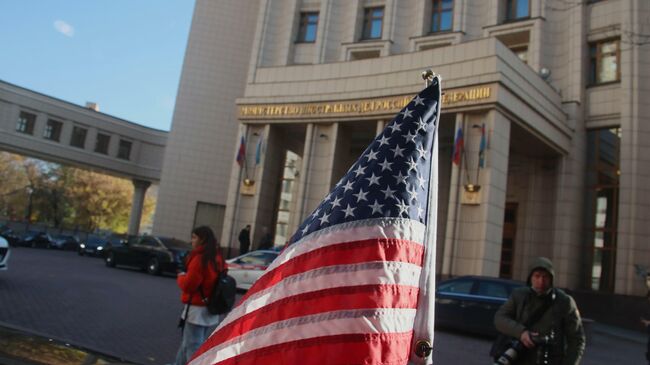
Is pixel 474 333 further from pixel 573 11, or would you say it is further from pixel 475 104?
pixel 573 11

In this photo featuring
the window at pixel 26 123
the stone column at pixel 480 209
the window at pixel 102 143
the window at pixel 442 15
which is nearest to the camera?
the stone column at pixel 480 209

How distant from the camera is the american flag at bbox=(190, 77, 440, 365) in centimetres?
220

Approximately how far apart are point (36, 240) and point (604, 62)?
3918 cm

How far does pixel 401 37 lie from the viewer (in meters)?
26.1

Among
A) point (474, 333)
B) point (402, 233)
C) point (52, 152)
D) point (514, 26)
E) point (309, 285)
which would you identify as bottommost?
point (474, 333)

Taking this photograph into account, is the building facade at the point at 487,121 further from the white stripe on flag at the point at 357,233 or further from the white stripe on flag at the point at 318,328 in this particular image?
the white stripe on flag at the point at 318,328

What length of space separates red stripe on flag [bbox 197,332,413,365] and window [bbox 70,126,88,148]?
43849 millimetres

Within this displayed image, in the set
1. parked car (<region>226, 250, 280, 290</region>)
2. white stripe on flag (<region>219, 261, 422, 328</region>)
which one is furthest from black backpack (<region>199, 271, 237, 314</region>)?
parked car (<region>226, 250, 280, 290</region>)

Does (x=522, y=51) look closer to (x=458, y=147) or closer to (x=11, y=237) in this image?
(x=458, y=147)

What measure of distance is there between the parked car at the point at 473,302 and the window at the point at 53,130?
118 feet

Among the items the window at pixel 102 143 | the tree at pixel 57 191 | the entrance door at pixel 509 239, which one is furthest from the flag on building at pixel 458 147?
the tree at pixel 57 191

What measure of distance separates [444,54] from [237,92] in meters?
19.1

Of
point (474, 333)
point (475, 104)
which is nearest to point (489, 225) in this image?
point (475, 104)

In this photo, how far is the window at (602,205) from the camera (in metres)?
21.1
